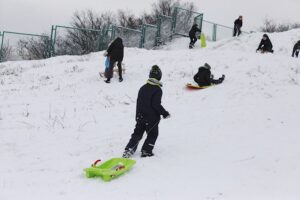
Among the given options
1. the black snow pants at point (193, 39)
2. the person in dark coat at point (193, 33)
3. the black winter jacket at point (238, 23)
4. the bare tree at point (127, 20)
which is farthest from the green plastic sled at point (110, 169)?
the bare tree at point (127, 20)

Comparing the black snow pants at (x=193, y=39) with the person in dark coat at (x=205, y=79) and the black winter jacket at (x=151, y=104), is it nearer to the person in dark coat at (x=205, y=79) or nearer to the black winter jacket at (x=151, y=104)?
the person in dark coat at (x=205, y=79)

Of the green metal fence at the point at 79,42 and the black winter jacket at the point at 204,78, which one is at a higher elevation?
the green metal fence at the point at 79,42

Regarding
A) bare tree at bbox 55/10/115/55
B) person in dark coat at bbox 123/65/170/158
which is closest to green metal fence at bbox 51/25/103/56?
bare tree at bbox 55/10/115/55

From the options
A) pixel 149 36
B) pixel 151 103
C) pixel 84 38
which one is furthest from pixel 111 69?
pixel 84 38

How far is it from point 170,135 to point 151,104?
1602 millimetres

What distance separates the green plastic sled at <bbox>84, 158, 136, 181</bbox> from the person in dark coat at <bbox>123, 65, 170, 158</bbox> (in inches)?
21.2

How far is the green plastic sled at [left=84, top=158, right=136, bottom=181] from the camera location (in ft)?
22.8

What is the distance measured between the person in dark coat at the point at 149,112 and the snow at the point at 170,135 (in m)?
0.22

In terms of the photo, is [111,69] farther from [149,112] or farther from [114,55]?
[149,112]

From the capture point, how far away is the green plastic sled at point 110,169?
6953mm

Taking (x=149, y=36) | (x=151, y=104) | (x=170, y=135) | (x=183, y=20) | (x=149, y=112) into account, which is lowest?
(x=170, y=135)

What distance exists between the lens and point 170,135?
30.9 ft

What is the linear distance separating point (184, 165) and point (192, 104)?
4.46 meters

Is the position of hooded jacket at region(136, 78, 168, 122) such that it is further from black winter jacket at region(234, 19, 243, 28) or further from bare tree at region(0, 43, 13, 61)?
bare tree at region(0, 43, 13, 61)
